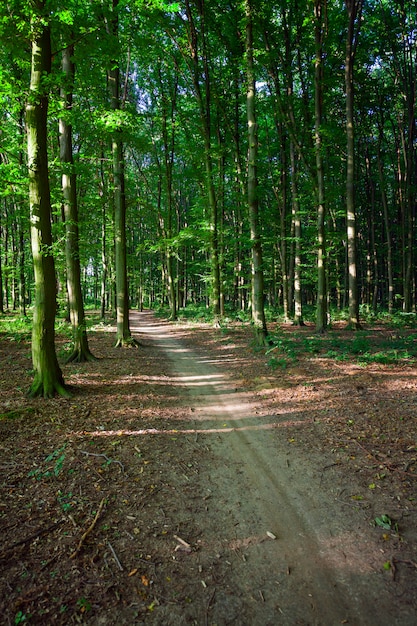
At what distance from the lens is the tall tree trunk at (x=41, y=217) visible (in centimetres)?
642

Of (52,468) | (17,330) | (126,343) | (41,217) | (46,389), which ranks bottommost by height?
(52,468)

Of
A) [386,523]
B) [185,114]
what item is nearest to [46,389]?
[386,523]

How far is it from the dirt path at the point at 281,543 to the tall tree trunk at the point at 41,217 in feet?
12.2

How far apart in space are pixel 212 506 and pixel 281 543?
3.01 ft

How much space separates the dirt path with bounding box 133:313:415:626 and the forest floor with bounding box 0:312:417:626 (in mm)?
15

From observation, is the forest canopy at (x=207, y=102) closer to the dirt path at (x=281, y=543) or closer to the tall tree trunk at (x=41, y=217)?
the tall tree trunk at (x=41, y=217)

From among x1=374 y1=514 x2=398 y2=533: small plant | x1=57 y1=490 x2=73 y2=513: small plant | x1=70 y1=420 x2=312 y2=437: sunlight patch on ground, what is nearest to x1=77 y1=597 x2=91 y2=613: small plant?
x1=57 y1=490 x2=73 y2=513: small plant

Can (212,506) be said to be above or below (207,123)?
below

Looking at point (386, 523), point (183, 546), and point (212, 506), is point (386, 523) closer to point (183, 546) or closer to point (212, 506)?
point (212, 506)

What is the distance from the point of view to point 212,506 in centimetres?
389

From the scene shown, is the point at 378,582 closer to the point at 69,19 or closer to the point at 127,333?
the point at 69,19

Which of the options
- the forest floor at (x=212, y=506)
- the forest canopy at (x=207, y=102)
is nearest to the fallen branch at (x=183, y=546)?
the forest floor at (x=212, y=506)

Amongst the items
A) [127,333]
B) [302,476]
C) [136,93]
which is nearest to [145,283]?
[136,93]

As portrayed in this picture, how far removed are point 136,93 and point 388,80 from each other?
59.6ft
